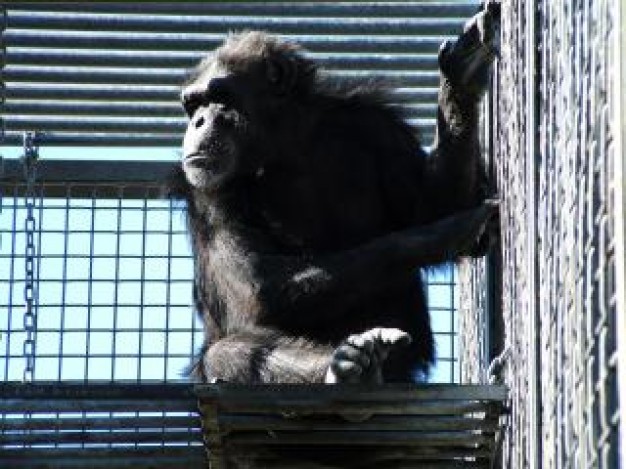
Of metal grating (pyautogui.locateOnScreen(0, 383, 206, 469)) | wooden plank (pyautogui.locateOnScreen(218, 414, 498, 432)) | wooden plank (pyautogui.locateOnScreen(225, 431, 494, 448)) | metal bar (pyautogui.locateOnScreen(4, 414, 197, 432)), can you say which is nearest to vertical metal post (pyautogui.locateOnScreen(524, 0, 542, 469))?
Answer: wooden plank (pyautogui.locateOnScreen(218, 414, 498, 432))

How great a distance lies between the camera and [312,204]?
748cm

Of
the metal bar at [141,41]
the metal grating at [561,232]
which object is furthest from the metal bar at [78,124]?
the metal grating at [561,232]

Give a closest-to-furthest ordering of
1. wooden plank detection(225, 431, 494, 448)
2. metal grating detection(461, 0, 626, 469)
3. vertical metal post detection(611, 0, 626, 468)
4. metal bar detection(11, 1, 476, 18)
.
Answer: vertical metal post detection(611, 0, 626, 468)
metal grating detection(461, 0, 626, 469)
wooden plank detection(225, 431, 494, 448)
metal bar detection(11, 1, 476, 18)

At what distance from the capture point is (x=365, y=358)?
19.4ft

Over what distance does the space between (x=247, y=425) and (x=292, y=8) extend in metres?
2.15

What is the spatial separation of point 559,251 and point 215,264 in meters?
2.70

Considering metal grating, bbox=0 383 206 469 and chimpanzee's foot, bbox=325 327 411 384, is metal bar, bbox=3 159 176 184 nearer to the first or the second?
metal grating, bbox=0 383 206 469

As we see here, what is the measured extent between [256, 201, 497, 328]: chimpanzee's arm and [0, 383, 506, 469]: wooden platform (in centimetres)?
78

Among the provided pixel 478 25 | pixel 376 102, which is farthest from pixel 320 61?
pixel 478 25

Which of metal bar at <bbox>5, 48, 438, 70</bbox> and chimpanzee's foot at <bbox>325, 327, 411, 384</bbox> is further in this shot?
metal bar at <bbox>5, 48, 438, 70</bbox>

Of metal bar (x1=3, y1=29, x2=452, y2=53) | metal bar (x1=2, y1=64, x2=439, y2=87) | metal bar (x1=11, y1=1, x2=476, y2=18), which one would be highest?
metal bar (x1=11, y1=1, x2=476, y2=18)

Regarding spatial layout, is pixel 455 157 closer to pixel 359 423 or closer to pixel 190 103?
pixel 190 103

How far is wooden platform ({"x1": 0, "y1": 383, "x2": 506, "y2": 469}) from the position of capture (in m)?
5.55

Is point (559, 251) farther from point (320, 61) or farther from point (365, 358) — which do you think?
point (320, 61)
